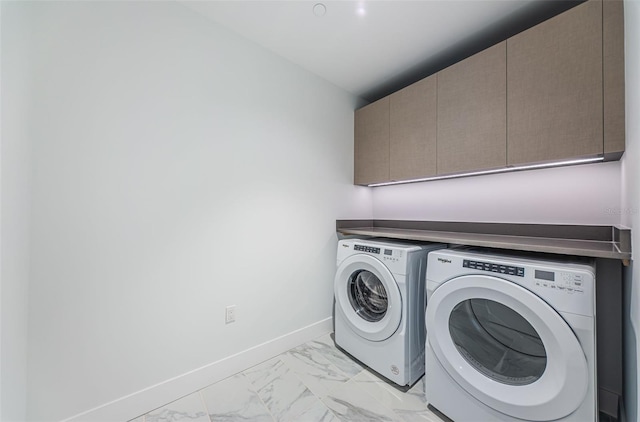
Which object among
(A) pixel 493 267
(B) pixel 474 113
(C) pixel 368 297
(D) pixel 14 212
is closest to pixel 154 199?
(D) pixel 14 212

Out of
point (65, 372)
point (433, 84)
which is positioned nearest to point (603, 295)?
point (433, 84)

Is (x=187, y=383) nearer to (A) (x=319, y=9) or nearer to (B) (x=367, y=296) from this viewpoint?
(B) (x=367, y=296)

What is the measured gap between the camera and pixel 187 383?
4.80ft

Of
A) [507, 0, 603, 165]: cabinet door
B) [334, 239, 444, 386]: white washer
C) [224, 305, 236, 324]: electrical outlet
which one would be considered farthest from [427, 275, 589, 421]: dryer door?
[224, 305, 236, 324]: electrical outlet

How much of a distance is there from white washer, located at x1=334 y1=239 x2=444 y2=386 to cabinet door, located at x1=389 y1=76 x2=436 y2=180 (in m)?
0.66

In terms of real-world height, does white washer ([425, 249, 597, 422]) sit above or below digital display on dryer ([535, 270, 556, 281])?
below

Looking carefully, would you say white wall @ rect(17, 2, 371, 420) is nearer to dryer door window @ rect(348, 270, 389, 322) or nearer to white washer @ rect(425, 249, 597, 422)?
dryer door window @ rect(348, 270, 389, 322)

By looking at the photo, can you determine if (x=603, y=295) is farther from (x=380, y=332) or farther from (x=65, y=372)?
(x=65, y=372)

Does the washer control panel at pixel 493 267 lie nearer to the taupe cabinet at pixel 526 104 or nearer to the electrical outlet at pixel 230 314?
the taupe cabinet at pixel 526 104

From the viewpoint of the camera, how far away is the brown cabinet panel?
1.11m

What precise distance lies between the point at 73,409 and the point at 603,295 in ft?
9.19

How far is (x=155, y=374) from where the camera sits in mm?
1370

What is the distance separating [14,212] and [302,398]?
1.65m

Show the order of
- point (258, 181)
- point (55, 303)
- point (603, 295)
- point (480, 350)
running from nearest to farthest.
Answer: point (55, 303)
point (480, 350)
point (603, 295)
point (258, 181)
